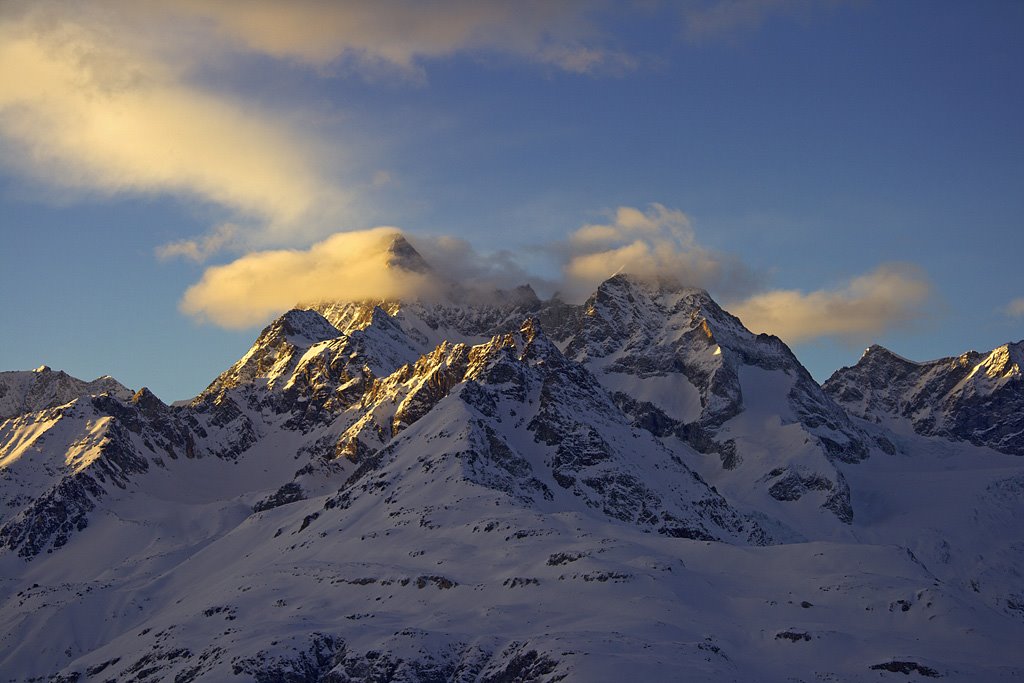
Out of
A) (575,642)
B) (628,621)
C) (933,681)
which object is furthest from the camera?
(628,621)

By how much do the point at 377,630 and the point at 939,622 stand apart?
7510cm

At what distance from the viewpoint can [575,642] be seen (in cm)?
17375

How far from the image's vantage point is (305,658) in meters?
191

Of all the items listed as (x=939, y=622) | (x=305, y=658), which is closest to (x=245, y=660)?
(x=305, y=658)

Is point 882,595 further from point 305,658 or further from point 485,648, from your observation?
point 305,658

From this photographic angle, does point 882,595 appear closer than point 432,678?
No

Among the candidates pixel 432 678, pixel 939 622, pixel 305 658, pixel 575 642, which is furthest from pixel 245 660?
pixel 939 622

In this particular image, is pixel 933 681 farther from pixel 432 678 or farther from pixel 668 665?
pixel 432 678

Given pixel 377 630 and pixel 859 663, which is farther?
pixel 377 630

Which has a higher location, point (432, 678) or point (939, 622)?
point (939, 622)

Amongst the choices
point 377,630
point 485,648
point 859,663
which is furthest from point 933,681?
point 377,630

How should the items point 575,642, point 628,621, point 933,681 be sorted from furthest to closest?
1. point 628,621
2. point 575,642
3. point 933,681

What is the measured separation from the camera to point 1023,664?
172 meters

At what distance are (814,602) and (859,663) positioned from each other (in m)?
26.4
